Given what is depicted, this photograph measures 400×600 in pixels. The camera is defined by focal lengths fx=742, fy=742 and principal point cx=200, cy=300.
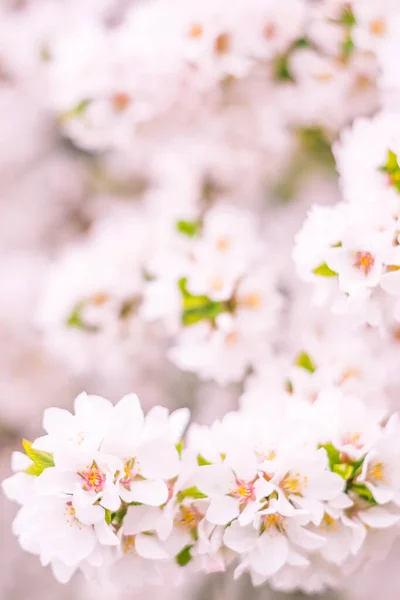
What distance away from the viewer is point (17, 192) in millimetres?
1582

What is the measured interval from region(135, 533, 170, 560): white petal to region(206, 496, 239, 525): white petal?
2.4 inches

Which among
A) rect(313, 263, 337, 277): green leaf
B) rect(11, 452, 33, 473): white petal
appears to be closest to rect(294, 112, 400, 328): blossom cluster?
rect(313, 263, 337, 277): green leaf

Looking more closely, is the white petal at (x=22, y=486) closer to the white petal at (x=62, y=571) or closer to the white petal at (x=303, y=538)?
the white petal at (x=62, y=571)

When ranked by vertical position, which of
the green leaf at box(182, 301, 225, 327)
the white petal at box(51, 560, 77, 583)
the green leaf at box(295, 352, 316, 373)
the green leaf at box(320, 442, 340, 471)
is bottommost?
the white petal at box(51, 560, 77, 583)

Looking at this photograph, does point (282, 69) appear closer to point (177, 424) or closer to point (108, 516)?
point (177, 424)

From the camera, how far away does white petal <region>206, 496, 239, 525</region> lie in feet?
2.06

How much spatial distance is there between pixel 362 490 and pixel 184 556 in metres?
0.18

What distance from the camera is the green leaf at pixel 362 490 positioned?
2.20ft

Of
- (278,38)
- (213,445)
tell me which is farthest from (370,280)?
(278,38)

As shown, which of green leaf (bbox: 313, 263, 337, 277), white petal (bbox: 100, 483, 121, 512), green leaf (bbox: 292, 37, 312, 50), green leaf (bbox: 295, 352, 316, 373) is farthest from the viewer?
green leaf (bbox: 292, 37, 312, 50)

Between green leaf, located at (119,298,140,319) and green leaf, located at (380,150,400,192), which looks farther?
green leaf, located at (119,298,140,319)

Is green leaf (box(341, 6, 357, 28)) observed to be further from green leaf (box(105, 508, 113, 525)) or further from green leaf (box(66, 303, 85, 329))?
green leaf (box(105, 508, 113, 525))

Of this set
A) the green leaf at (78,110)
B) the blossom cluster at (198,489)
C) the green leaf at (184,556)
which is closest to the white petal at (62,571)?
the blossom cluster at (198,489)

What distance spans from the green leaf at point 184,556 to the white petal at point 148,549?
4 centimetres
